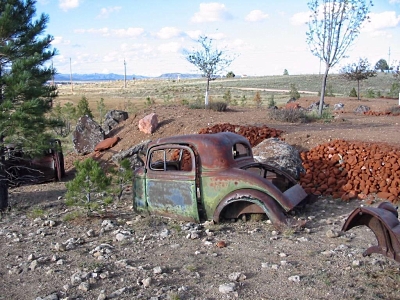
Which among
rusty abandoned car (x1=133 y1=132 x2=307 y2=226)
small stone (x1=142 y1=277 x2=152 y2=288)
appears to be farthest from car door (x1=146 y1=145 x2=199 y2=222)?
small stone (x1=142 y1=277 x2=152 y2=288)

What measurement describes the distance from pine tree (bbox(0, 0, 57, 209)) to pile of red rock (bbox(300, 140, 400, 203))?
5063 millimetres

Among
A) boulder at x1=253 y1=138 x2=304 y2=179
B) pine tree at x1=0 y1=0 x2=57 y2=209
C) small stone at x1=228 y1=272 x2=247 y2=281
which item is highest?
pine tree at x1=0 y1=0 x2=57 y2=209

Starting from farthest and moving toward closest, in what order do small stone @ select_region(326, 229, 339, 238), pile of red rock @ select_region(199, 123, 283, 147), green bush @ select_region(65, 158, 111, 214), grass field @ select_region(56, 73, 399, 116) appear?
1. grass field @ select_region(56, 73, 399, 116)
2. pile of red rock @ select_region(199, 123, 283, 147)
3. green bush @ select_region(65, 158, 111, 214)
4. small stone @ select_region(326, 229, 339, 238)

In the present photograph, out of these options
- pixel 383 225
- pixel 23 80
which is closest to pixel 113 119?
pixel 23 80

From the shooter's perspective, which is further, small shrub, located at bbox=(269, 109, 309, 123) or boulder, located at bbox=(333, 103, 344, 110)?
boulder, located at bbox=(333, 103, 344, 110)

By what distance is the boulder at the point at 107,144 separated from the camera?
14430mm

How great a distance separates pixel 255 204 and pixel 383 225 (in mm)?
2528

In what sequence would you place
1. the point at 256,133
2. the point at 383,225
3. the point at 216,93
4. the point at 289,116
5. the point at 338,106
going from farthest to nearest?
1. the point at 216,93
2. the point at 338,106
3. the point at 289,116
4. the point at 256,133
5. the point at 383,225

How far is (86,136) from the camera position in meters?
14.9

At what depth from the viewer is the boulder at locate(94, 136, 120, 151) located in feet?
47.3

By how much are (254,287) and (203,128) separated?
8887 millimetres

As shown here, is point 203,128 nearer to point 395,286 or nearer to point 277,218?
point 277,218

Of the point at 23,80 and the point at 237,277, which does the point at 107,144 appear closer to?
the point at 23,80

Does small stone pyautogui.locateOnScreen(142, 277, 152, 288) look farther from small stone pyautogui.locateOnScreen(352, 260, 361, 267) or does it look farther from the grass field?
the grass field
